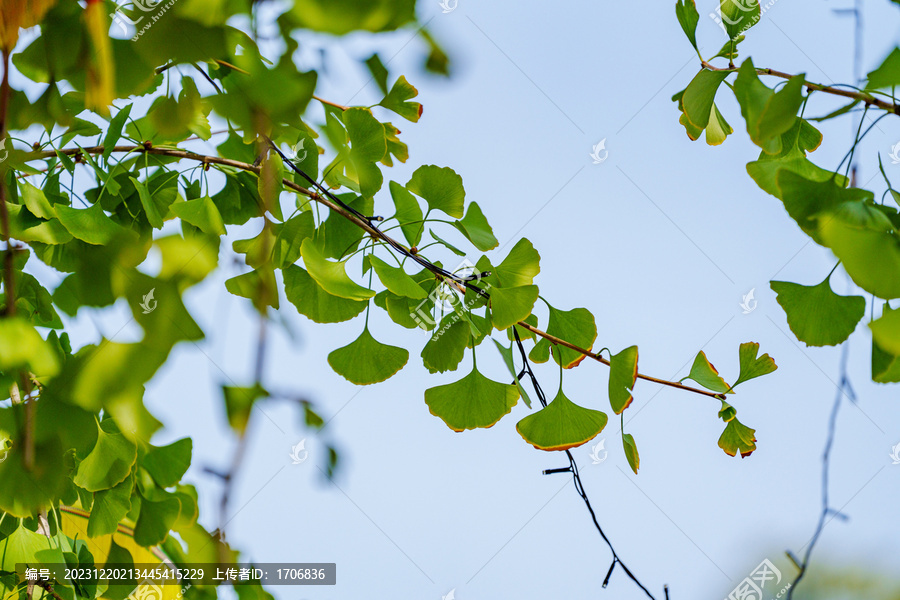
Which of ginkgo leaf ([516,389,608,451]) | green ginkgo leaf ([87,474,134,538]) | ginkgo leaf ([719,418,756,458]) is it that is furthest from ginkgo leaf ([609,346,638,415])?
green ginkgo leaf ([87,474,134,538])

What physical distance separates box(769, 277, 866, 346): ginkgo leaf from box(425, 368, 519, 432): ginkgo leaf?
0.19m

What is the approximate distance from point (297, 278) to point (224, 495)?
37cm

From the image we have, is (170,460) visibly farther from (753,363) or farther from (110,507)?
(753,363)

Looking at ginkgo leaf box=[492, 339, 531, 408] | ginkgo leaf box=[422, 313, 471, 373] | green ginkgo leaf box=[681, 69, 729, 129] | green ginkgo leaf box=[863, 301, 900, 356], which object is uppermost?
green ginkgo leaf box=[681, 69, 729, 129]

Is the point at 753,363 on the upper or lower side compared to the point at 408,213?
lower

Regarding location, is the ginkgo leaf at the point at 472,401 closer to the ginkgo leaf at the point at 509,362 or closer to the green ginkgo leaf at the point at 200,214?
the ginkgo leaf at the point at 509,362

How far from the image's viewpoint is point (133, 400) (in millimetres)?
158

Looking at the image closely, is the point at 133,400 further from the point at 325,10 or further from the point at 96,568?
the point at 96,568

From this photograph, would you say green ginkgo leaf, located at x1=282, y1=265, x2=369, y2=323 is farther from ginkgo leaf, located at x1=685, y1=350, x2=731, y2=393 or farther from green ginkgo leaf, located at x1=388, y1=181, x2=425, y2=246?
ginkgo leaf, located at x1=685, y1=350, x2=731, y2=393

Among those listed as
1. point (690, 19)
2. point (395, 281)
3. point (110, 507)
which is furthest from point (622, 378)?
point (110, 507)

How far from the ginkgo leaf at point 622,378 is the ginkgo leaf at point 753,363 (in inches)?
5.4

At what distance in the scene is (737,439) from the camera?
0.46 meters

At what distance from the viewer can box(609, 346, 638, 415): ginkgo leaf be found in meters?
0.38

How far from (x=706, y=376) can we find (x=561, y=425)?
0.13m
